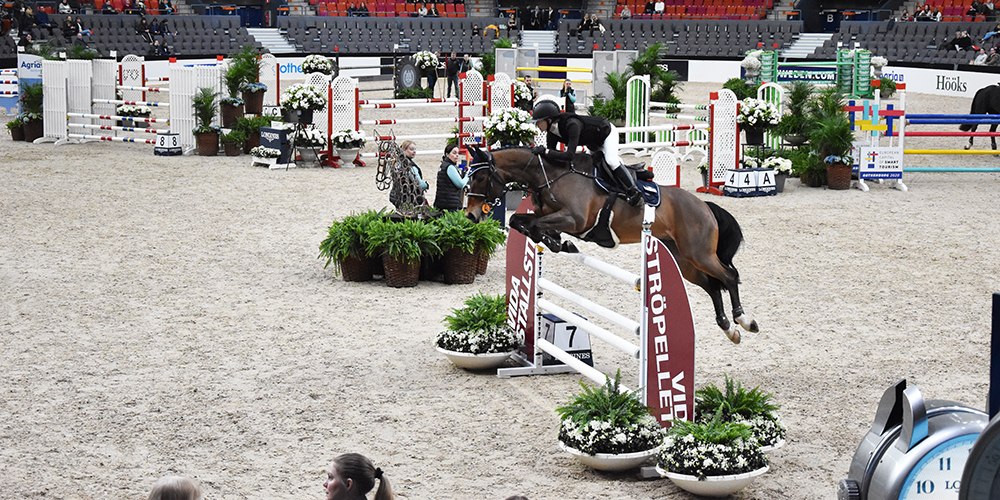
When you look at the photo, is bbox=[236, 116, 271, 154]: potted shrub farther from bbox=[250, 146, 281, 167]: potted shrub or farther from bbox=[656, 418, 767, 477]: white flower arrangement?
bbox=[656, 418, 767, 477]: white flower arrangement

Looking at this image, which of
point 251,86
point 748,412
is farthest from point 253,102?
point 748,412

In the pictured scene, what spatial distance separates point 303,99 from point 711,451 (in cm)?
1172

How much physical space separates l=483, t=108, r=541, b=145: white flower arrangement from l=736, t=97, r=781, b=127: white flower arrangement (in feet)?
15.2

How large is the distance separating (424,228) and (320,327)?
60.5 inches

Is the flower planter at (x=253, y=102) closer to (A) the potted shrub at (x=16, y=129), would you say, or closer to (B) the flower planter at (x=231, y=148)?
(B) the flower planter at (x=231, y=148)

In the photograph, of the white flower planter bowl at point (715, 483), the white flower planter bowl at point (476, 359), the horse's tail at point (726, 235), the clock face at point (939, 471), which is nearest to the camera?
the clock face at point (939, 471)

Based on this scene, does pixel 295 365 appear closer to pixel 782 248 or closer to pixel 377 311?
pixel 377 311

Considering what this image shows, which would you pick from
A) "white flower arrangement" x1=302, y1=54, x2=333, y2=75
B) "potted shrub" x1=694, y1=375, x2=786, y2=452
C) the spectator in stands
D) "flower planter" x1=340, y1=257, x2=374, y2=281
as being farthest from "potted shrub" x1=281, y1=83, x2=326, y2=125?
the spectator in stands

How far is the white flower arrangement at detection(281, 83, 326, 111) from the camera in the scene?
14.9 metres

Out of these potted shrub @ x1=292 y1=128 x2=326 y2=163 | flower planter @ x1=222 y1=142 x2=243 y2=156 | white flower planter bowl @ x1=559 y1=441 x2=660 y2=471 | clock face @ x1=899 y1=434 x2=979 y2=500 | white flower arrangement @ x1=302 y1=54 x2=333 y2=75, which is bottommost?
white flower planter bowl @ x1=559 y1=441 x2=660 y2=471

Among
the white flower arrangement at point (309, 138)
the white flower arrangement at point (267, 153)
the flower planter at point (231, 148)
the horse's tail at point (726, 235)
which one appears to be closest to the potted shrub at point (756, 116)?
the white flower arrangement at point (309, 138)

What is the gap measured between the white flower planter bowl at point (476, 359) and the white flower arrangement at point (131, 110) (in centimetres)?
1451

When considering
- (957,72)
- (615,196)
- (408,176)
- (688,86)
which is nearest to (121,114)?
(408,176)

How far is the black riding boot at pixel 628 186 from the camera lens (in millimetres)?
5668
